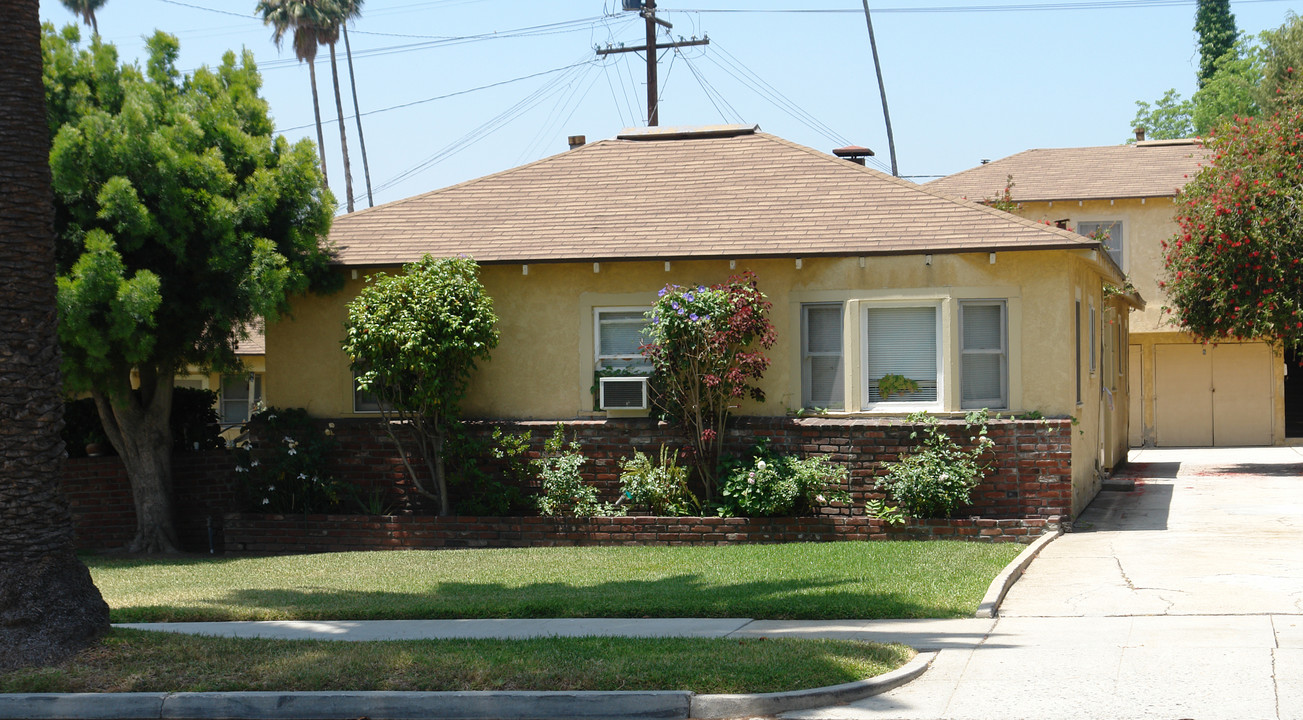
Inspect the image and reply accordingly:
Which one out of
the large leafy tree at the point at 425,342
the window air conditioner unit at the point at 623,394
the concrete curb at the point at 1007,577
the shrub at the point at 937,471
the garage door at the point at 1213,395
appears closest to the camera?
the concrete curb at the point at 1007,577

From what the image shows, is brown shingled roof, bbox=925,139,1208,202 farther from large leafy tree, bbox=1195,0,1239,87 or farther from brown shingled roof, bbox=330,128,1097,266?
large leafy tree, bbox=1195,0,1239,87

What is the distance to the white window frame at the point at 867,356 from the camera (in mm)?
14859

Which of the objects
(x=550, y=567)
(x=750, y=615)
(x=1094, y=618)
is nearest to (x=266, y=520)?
(x=550, y=567)

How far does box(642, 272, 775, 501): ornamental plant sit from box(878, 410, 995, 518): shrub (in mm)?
1943

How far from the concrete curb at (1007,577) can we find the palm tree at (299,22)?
37.9 metres

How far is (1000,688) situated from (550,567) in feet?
21.7

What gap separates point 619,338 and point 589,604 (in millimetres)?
6112

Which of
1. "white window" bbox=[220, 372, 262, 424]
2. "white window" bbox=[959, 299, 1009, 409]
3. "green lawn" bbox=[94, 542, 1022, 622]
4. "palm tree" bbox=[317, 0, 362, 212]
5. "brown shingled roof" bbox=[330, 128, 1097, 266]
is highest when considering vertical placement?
"palm tree" bbox=[317, 0, 362, 212]

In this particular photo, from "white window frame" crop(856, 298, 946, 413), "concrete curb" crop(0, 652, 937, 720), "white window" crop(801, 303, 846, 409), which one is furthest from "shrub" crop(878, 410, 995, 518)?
"concrete curb" crop(0, 652, 937, 720)

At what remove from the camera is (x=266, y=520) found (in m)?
16.1

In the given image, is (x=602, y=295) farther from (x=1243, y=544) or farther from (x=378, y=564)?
(x=1243, y=544)

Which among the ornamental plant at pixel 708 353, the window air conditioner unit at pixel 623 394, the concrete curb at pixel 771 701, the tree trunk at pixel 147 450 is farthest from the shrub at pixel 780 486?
the tree trunk at pixel 147 450

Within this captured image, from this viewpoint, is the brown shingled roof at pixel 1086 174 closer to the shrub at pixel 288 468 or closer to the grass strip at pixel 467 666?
the shrub at pixel 288 468

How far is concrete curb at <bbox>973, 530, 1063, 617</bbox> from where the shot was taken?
9680 mm
